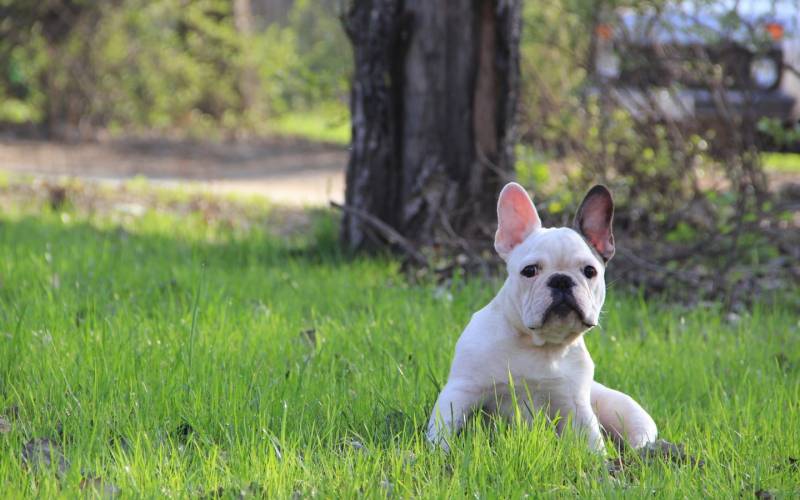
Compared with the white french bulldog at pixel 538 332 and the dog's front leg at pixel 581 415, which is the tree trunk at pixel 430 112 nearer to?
the white french bulldog at pixel 538 332

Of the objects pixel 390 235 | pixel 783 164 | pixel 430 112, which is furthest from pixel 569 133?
pixel 783 164

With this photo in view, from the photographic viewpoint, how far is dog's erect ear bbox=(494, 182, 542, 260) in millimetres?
3453

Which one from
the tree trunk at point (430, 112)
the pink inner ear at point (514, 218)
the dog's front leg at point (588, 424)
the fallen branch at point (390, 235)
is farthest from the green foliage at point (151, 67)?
the dog's front leg at point (588, 424)

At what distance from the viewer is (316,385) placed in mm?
3793

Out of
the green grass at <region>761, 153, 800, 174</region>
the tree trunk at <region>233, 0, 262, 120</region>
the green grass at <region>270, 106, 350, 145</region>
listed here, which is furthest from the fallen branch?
the tree trunk at <region>233, 0, 262, 120</region>

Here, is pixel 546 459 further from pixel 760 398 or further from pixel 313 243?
pixel 313 243

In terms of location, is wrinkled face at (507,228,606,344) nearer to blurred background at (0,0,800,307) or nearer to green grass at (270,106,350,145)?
blurred background at (0,0,800,307)

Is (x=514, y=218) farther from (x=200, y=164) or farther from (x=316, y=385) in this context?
(x=200, y=164)

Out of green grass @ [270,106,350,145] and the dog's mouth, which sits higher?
the dog's mouth

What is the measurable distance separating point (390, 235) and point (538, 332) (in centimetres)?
304

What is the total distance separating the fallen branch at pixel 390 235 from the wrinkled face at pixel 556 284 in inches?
103

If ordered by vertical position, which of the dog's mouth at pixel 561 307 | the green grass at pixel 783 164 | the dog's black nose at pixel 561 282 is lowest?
the green grass at pixel 783 164

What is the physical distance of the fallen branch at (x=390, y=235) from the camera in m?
6.05

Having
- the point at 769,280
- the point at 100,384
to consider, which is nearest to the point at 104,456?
the point at 100,384
